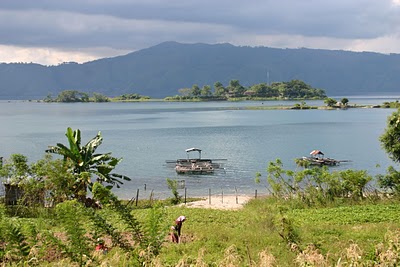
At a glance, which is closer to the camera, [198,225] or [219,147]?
[198,225]

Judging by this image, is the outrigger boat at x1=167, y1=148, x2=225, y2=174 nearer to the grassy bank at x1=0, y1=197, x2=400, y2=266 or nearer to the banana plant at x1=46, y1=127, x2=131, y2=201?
the banana plant at x1=46, y1=127, x2=131, y2=201

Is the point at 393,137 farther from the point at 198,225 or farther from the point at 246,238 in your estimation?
the point at 246,238

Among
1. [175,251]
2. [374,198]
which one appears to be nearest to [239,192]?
[374,198]

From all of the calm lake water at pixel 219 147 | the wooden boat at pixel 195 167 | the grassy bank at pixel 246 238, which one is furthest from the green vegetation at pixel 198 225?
the wooden boat at pixel 195 167

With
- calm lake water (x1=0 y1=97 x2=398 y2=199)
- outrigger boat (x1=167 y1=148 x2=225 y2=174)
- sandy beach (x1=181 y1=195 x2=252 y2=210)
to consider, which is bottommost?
calm lake water (x1=0 y1=97 x2=398 y2=199)

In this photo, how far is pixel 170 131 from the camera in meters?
94.2

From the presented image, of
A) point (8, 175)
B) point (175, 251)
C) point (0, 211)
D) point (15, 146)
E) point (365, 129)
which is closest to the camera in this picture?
point (0, 211)

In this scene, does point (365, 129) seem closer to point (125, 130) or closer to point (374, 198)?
point (125, 130)

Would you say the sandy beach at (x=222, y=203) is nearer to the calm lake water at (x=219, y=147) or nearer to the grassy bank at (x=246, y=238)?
the grassy bank at (x=246, y=238)

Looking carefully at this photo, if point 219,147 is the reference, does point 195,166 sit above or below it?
above

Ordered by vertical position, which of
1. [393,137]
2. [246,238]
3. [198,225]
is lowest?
[198,225]

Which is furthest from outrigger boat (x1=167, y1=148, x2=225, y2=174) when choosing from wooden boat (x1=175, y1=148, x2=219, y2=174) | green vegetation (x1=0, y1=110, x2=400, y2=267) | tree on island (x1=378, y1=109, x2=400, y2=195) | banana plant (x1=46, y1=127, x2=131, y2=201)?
banana plant (x1=46, y1=127, x2=131, y2=201)

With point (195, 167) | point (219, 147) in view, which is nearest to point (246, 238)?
point (195, 167)

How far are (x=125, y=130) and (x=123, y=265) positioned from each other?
3480 inches
